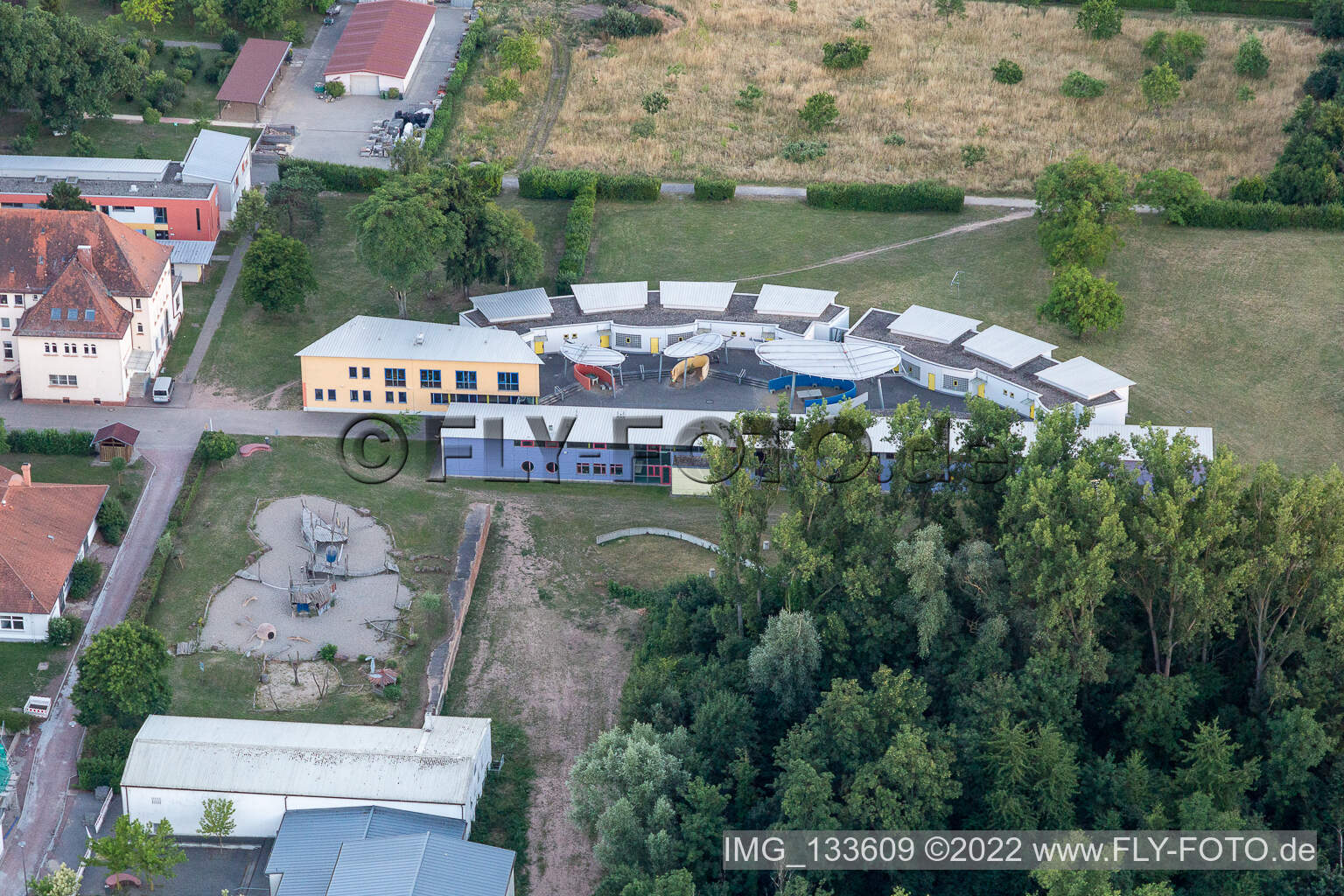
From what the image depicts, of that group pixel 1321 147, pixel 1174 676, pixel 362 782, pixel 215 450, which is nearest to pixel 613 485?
pixel 215 450

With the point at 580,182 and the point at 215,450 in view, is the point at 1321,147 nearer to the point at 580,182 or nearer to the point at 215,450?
the point at 580,182

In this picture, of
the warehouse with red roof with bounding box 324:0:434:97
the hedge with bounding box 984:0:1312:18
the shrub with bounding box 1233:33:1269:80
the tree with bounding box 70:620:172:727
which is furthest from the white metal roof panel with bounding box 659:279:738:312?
the hedge with bounding box 984:0:1312:18

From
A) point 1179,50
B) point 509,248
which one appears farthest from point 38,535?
point 1179,50

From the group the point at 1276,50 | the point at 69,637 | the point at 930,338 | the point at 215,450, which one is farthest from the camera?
the point at 1276,50

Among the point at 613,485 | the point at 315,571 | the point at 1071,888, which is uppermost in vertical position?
the point at 613,485

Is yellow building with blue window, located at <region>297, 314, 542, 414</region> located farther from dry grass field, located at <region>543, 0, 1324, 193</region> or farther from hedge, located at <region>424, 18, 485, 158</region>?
dry grass field, located at <region>543, 0, 1324, 193</region>

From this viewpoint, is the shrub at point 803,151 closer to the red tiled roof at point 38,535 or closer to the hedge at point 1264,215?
the hedge at point 1264,215
